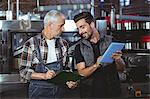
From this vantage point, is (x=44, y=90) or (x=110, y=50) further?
(x=44, y=90)

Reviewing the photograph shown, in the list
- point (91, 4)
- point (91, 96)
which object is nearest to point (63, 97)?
point (91, 96)

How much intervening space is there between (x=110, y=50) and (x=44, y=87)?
2.63 ft

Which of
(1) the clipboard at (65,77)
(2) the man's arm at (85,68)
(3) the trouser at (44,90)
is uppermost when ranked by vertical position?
(2) the man's arm at (85,68)

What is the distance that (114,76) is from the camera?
3.11 meters

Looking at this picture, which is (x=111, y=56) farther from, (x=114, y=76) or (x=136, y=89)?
(x=136, y=89)

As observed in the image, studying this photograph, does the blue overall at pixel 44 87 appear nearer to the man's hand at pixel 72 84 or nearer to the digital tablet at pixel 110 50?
the man's hand at pixel 72 84

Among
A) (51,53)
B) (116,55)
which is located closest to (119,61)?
(116,55)

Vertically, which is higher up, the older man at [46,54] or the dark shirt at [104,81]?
the older man at [46,54]

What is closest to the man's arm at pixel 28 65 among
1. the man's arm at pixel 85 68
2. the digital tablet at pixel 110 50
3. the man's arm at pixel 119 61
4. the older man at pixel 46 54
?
the older man at pixel 46 54

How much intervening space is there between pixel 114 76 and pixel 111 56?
0.26 m

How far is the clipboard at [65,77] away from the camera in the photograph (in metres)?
3.02

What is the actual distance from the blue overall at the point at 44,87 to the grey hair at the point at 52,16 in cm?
39

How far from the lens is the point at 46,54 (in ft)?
9.91

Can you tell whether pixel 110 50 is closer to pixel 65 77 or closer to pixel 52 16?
pixel 65 77
